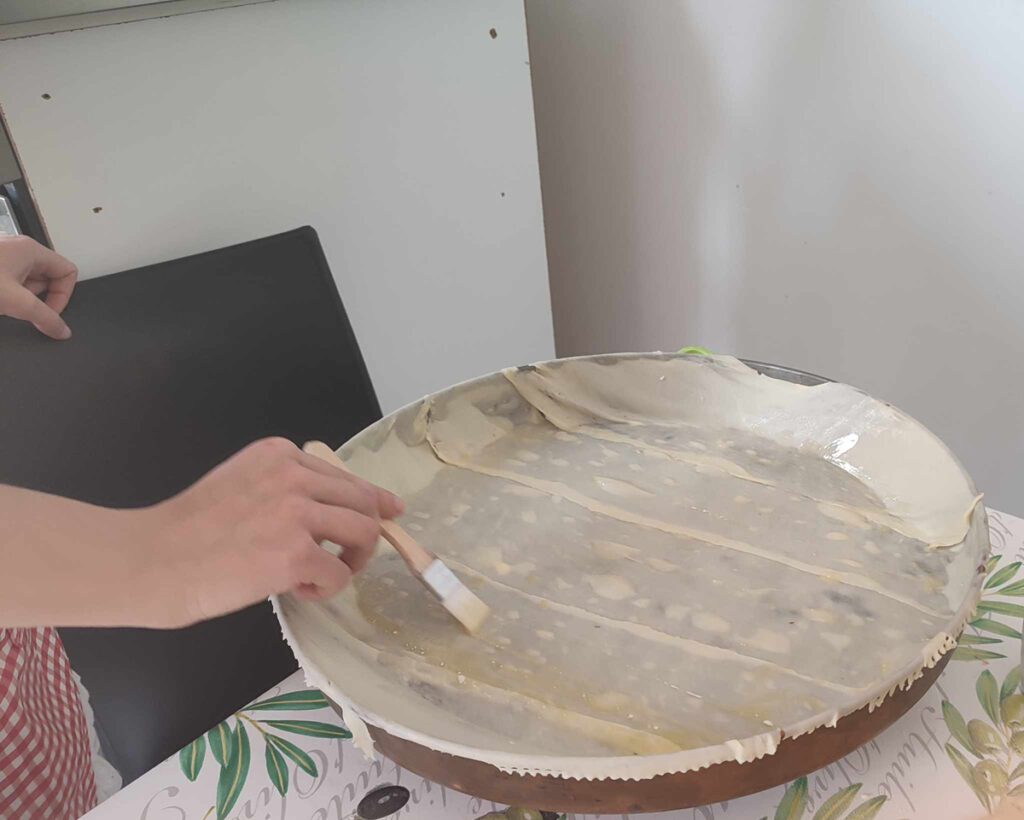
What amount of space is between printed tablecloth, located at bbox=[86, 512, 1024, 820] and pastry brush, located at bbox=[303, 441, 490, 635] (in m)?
0.11

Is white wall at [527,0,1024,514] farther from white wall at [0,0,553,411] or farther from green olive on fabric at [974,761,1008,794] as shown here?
green olive on fabric at [974,761,1008,794]

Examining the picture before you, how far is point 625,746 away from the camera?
1.46ft

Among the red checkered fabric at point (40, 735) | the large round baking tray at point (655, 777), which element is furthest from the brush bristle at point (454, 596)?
the red checkered fabric at point (40, 735)

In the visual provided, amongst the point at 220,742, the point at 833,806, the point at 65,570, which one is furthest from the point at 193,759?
the point at 833,806

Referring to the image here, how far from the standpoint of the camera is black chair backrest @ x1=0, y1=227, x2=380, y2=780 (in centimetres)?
66

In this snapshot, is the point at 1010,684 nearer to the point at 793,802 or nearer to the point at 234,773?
the point at 793,802

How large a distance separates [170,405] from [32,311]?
0.42 ft

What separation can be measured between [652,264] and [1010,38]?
1.88 feet

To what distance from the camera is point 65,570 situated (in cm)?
43

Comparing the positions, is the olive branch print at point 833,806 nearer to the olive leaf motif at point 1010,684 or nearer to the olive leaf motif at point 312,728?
the olive leaf motif at point 1010,684

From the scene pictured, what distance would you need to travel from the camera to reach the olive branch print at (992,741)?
477 millimetres

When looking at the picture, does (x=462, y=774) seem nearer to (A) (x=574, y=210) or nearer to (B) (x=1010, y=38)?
(B) (x=1010, y=38)

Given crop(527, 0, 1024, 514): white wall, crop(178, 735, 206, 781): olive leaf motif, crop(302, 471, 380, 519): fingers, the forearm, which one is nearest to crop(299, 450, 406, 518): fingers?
crop(302, 471, 380, 519): fingers

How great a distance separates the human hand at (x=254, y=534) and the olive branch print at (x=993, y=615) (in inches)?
16.1
